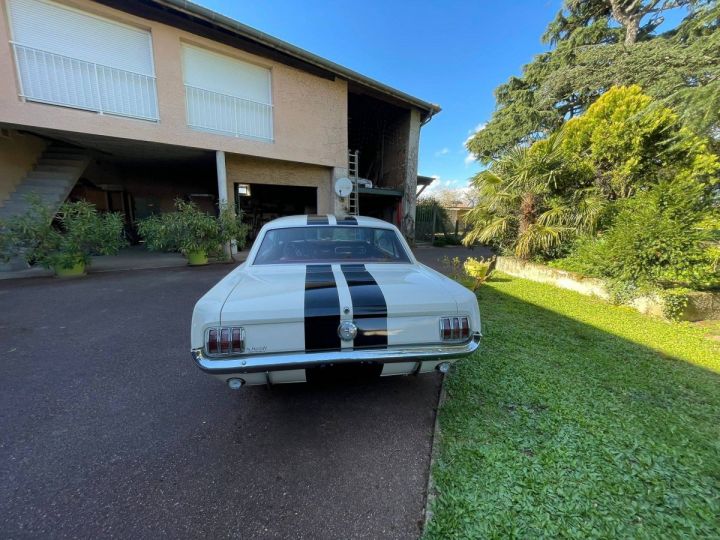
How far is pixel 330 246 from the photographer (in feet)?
9.82

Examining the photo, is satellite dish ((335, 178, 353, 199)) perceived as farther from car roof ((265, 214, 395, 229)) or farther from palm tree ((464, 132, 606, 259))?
car roof ((265, 214, 395, 229))

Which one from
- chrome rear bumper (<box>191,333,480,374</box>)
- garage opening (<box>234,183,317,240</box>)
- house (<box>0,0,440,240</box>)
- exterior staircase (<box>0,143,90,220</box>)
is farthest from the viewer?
garage opening (<box>234,183,317,240</box>)

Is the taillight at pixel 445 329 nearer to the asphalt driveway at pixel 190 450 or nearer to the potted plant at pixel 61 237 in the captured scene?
the asphalt driveway at pixel 190 450

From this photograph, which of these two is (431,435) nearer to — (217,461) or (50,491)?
(217,461)

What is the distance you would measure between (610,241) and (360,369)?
17.9ft

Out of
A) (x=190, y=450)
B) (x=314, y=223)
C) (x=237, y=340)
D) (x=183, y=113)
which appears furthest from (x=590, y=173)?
(x=183, y=113)

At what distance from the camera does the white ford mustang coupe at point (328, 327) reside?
168 cm

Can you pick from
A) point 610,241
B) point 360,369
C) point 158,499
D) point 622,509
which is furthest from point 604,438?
point 610,241

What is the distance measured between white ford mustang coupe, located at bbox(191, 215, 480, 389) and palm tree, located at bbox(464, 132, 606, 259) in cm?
571

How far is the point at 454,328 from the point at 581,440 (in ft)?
3.86

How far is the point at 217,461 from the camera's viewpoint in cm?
180

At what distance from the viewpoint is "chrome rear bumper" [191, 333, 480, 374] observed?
1.67 meters

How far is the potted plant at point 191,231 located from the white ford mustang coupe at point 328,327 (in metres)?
6.34

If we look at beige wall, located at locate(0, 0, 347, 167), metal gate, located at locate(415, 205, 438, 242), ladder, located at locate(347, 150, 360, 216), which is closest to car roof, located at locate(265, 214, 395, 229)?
beige wall, located at locate(0, 0, 347, 167)
